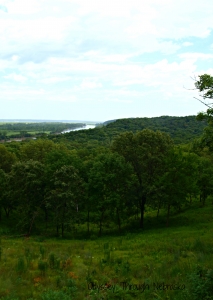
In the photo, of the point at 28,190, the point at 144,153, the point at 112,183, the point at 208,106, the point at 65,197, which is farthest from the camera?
the point at 28,190

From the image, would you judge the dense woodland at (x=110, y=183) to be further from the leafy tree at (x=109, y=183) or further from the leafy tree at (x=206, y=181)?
the leafy tree at (x=206, y=181)

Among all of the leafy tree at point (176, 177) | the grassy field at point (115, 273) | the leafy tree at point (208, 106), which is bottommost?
the grassy field at point (115, 273)

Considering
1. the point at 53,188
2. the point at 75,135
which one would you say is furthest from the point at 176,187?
the point at 75,135

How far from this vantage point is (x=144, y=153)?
28.1 meters

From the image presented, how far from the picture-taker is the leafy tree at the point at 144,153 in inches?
1102

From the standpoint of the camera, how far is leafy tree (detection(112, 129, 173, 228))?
27984 mm

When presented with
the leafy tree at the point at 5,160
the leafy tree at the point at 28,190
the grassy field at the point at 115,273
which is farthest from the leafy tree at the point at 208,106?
the leafy tree at the point at 5,160

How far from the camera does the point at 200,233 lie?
75.0 feet

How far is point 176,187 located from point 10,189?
1937 cm

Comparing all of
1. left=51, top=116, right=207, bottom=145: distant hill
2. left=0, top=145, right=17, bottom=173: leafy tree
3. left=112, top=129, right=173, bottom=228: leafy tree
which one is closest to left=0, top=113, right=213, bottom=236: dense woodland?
left=112, top=129, right=173, bottom=228: leafy tree

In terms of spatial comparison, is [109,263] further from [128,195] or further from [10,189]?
[10,189]

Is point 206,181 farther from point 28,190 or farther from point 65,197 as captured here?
point 28,190

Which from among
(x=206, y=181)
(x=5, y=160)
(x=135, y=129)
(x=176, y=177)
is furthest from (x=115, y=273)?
(x=135, y=129)

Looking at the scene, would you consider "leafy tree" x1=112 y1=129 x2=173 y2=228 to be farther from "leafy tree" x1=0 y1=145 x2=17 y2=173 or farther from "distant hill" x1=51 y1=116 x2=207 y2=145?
"distant hill" x1=51 y1=116 x2=207 y2=145
